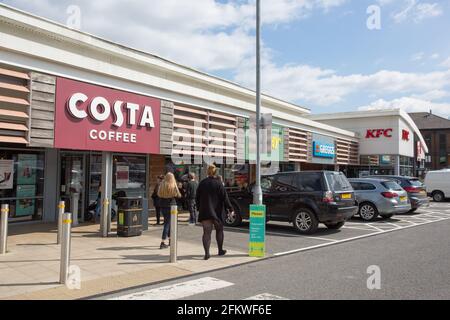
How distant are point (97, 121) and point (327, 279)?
270 inches

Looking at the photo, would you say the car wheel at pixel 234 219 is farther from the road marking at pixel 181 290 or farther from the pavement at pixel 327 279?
the road marking at pixel 181 290

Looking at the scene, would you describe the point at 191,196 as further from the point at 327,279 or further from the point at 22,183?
the point at 327,279

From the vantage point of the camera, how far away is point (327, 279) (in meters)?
6.34

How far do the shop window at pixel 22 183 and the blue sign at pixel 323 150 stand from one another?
47.4 ft

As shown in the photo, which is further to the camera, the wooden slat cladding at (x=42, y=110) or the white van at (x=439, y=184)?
the white van at (x=439, y=184)

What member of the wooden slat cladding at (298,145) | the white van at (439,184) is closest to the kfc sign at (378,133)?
the white van at (439,184)

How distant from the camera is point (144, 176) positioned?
48.4ft

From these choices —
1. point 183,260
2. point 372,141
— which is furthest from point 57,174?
point 372,141

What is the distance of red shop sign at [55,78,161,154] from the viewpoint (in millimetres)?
9609

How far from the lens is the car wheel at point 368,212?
47.0ft

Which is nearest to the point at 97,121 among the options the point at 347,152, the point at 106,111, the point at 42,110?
the point at 106,111

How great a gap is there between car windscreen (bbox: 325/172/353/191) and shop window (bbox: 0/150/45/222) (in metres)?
8.61
